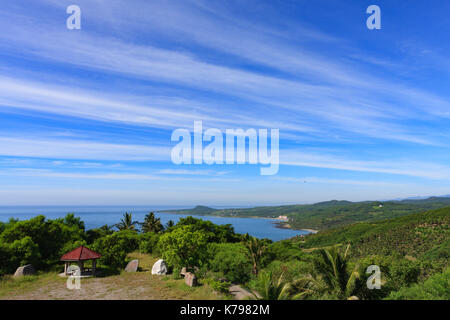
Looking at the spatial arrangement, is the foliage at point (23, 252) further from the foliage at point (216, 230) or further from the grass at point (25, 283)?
the foliage at point (216, 230)

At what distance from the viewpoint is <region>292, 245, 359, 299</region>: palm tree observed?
504 inches

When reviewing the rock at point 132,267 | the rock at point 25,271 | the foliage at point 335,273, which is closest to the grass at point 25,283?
the rock at point 25,271

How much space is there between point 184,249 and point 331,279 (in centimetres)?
1182

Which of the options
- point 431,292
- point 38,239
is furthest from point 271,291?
point 38,239

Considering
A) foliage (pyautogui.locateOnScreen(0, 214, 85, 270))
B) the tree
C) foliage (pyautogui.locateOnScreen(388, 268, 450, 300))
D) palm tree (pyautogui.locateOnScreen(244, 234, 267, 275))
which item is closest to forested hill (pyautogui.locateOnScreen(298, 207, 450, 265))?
palm tree (pyautogui.locateOnScreen(244, 234, 267, 275))

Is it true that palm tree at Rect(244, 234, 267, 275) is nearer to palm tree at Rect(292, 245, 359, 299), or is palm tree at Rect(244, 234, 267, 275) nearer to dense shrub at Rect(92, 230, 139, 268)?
palm tree at Rect(292, 245, 359, 299)

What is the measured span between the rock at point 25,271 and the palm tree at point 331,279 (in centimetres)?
2099

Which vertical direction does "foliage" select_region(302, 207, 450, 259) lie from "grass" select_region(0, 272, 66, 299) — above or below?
below

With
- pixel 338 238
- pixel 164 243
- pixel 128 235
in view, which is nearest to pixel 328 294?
pixel 164 243

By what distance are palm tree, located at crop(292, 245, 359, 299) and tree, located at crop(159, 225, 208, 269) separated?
1033 centimetres

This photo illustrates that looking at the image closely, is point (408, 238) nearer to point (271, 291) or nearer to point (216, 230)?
point (216, 230)

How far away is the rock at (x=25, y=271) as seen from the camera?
19.8 meters
